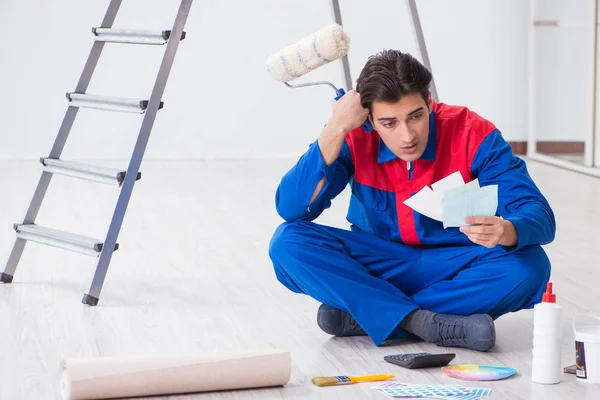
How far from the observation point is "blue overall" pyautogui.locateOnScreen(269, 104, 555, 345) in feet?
8.50

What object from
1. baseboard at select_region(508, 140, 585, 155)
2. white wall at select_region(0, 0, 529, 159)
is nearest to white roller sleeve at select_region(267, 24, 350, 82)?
white wall at select_region(0, 0, 529, 159)

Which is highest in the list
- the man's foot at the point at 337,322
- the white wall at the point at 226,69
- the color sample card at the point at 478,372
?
the white wall at the point at 226,69

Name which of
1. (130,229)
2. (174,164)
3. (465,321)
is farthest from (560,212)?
(174,164)

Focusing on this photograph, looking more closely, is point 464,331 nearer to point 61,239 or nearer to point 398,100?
point 398,100

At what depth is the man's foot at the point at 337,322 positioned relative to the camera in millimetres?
2734

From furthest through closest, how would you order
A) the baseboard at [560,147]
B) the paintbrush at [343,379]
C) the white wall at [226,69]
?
1. the baseboard at [560,147]
2. the white wall at [226,69]
3. the paintbrush at [343,379]

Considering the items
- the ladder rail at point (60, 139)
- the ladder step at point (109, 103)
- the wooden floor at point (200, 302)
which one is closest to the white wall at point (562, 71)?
the wooden floor at point (200, 302)

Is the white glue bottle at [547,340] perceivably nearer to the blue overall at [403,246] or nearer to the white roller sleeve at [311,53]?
the blue overall at [403,246]

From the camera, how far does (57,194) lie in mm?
5617

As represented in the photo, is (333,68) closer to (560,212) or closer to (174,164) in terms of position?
(174,164)

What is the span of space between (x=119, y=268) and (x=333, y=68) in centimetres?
402

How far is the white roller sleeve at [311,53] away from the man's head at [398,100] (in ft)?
0.49

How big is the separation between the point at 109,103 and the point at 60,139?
31 centimetres

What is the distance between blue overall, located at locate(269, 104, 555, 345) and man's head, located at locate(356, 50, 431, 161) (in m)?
0.10
